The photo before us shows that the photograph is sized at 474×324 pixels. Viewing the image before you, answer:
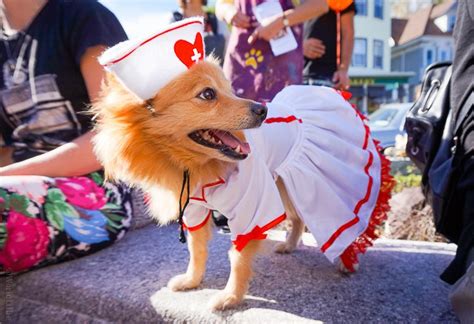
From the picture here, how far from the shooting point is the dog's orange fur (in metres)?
1.72

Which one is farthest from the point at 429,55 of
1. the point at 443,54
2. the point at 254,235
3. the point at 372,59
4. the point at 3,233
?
the point at 3,233

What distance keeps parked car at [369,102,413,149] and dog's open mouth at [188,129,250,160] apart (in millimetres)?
7562

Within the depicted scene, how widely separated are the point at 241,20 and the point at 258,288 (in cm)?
173

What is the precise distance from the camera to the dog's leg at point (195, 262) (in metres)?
2.03

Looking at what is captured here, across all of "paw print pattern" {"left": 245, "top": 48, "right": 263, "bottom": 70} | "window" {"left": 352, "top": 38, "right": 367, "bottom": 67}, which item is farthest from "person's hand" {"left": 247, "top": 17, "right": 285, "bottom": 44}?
"window" {"left": 352, "top": 38, "right": 367, "bottom": 67}

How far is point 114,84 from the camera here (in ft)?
5.86

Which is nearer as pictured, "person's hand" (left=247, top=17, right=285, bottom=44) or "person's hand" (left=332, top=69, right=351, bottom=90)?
"person's hand" (left=247, top=17, right=285, bottom=44)

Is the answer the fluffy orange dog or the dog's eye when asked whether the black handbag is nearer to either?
the fluffy orange dog

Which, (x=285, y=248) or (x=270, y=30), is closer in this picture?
(x=285, y=248)

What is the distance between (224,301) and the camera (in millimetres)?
1810

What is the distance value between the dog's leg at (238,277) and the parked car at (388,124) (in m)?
7.51

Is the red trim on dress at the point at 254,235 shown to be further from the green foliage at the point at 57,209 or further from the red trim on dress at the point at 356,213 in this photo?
the green foliage at the point at 57,209

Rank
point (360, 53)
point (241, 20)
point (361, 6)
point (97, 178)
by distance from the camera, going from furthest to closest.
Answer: point (360, 53) → point (361, 6) → point (241, 20) → point (97, 178)

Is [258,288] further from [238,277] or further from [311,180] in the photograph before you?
[311,180]
